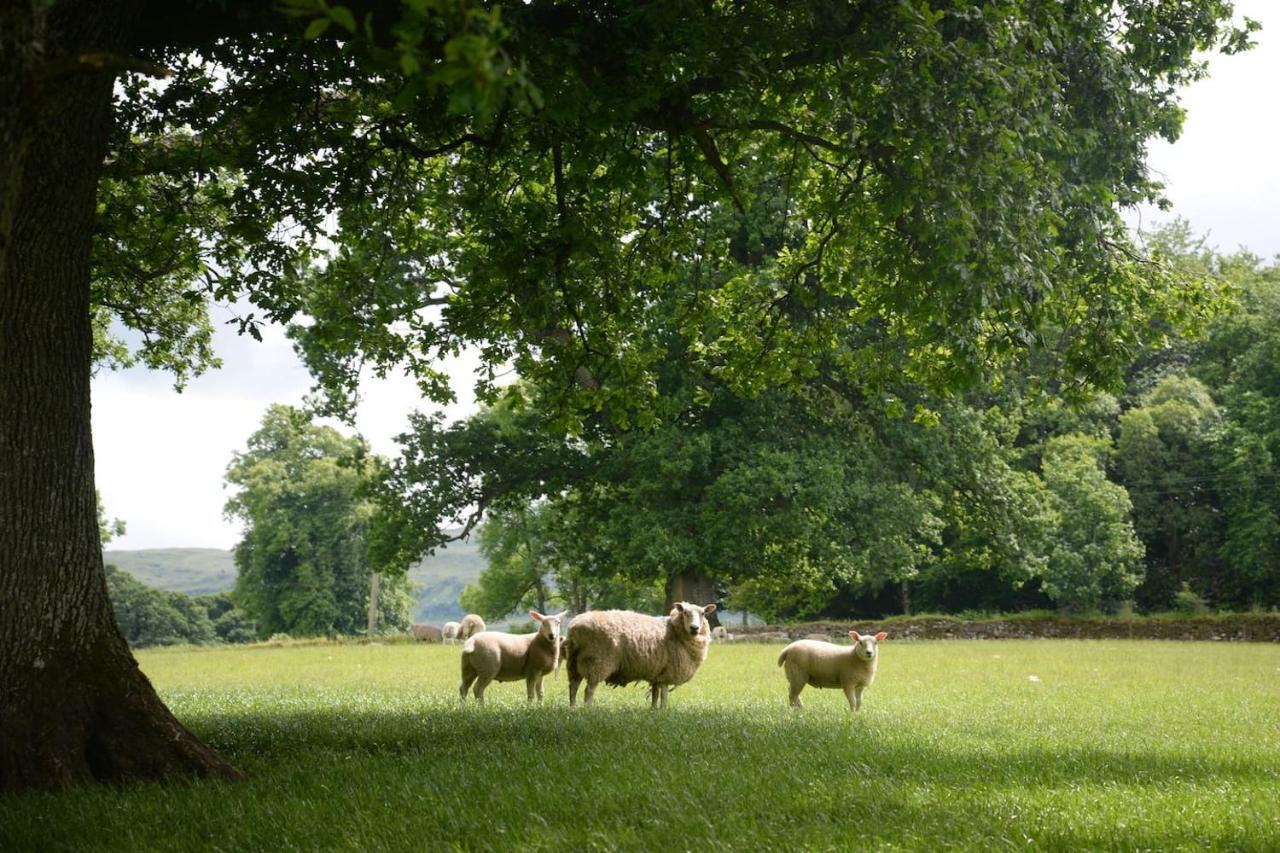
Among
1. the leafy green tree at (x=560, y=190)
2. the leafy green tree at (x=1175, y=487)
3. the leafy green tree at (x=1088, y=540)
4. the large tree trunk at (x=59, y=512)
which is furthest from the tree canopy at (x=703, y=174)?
the leafy green tree at (x=1175, y=487)

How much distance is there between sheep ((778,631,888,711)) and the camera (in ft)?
47.8

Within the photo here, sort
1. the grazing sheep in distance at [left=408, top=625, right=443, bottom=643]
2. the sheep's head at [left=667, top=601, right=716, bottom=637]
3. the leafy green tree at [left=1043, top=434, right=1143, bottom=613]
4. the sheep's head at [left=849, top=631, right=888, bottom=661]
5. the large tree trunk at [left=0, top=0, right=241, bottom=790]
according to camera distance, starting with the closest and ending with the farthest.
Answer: the large tree trunk at [left=0, top=0, right=241, bottom=790] → the sheep's head at [left=667, top=601, right=716, bottom=637] → the sheep's head at [left=849, top=631, right=888, bottom=661] → the leafy green tree at [left=1043, top=434, right=1143, bottom=613] → the grazing sheep in distance at [left=408, top=625, right=443, bottom=643]

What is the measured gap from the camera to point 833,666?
585 inches

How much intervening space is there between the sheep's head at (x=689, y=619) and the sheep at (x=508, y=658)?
169 centimetres

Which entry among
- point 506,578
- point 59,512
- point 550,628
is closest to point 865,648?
point 550,628

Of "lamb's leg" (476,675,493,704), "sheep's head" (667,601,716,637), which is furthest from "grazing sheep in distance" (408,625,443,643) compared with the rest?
"sheep's head" (667,601,716,637)

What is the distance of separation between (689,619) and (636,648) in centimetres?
74

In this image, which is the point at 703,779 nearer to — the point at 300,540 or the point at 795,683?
the point at 795,683

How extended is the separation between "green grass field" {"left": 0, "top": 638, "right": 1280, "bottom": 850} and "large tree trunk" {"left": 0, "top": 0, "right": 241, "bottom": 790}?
543 mm

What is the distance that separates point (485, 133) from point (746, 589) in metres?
48.1

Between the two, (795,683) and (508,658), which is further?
(508,658)

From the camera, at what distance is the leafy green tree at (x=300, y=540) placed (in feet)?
223

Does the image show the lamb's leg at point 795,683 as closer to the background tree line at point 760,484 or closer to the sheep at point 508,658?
the sheep at point 508,658

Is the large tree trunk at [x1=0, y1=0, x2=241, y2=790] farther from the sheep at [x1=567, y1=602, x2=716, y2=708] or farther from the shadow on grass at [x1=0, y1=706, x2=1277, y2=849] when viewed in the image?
the sheep at [x1=567, y1=602, x2=716, y2=708]
